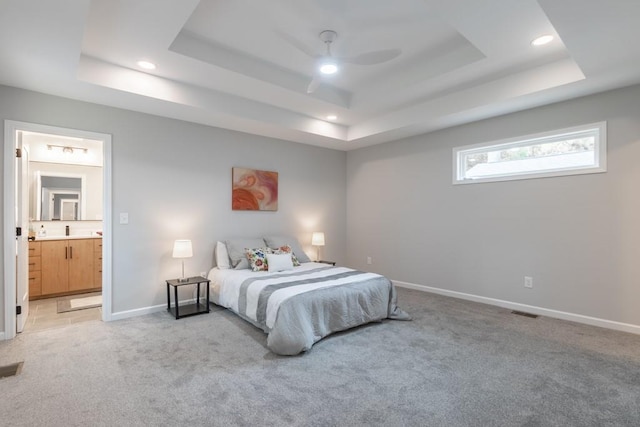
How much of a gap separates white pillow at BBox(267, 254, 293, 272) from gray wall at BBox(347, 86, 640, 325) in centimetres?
208

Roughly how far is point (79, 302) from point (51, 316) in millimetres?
Result: 625

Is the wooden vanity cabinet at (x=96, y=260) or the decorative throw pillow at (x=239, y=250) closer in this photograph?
the decorative throw pillow at (x=239, y=250)

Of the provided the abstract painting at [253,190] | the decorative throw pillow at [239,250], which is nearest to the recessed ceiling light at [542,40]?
the abstract painting at [253,190]

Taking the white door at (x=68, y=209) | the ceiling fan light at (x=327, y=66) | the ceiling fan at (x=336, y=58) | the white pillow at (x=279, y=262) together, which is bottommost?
the white pillow at (x=279, y=262)

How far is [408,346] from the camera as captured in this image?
118 inches

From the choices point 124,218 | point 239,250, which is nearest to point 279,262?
point 239,250

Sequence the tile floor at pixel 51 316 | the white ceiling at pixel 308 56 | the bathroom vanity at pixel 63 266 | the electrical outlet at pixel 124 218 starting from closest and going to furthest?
the white ceiling at pixel 308 56 < the tile floor at pixel 51 316 < the electrical outlet at pixel 124 218 < the bathroom vanity at pixel 63 266

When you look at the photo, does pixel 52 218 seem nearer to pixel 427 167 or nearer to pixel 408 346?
pixel 408 346

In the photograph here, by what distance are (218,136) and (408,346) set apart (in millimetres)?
3635

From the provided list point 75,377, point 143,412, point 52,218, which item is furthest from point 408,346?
point 52,218

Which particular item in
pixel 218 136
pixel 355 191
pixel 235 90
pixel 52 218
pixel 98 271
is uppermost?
pixel 235 90

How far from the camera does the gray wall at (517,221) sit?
133 inches

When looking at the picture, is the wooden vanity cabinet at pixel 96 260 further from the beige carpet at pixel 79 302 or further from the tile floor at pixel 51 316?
the tile floor at pixel 51 316

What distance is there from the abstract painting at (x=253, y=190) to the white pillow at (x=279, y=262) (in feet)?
3.52
